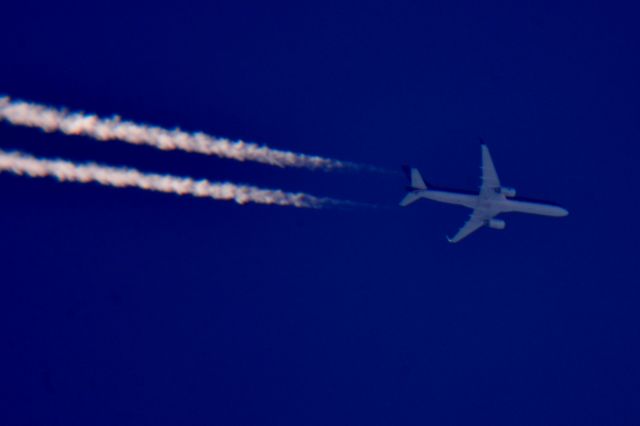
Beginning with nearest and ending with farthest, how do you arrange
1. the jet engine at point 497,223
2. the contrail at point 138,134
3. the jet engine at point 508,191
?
the contrail at point 138,134 → the jet engine at point 508,191 → the jet engine at point 497,223

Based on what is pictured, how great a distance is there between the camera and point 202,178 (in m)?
47.0

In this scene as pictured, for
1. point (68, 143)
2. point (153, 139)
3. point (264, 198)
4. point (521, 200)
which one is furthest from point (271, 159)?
point (521, 200)

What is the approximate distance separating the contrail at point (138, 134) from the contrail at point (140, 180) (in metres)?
1.33

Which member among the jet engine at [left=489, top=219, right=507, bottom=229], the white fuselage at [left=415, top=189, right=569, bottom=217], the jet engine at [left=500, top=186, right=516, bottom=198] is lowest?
the jet engine at [left=489, top=219, right=507, bottom=229]

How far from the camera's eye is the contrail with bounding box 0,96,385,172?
40594 mm

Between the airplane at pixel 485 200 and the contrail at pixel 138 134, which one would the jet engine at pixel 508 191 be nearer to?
the airplane at pixel 485 200

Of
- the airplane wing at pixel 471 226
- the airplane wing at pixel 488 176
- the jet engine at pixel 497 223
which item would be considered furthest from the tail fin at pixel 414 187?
the jet engine at pixel 497 223

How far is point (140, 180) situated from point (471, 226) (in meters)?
19.1

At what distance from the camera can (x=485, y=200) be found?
53.1 metres

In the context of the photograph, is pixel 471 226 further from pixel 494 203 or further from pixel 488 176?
pixel 488 176

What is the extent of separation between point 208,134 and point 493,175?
1551cm

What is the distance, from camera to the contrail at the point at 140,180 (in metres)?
41.3

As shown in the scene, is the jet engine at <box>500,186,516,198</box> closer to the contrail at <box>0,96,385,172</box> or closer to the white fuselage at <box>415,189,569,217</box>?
the white fuselage at <box>415,189,569,217</box>

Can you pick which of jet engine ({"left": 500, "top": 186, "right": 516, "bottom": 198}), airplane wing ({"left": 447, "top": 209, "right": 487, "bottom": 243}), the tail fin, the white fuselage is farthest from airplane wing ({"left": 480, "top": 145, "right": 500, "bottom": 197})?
the tail fin
